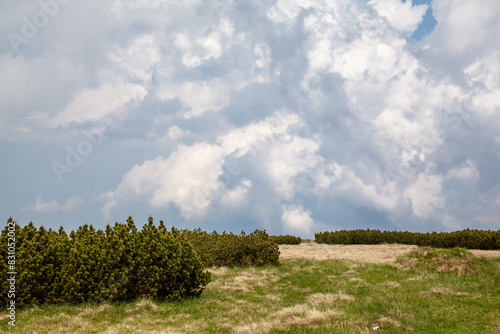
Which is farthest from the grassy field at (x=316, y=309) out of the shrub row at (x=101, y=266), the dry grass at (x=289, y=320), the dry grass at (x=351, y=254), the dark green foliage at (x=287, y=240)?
the dark green foliage at (x=287, y=240)

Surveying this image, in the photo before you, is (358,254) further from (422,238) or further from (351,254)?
(422,238)

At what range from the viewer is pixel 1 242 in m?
10.4

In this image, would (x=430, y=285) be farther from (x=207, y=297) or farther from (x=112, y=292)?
(x=112, y=292)

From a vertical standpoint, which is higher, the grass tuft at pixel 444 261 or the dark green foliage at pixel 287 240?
the dark green foliage at pixel 287 240

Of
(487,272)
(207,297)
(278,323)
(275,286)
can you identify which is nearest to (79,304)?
(207,297)

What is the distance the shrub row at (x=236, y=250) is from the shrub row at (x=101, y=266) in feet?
24.5

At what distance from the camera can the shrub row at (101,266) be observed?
1012cm

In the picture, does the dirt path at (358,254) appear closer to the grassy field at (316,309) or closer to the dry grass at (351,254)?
the dry grass at (351,254)

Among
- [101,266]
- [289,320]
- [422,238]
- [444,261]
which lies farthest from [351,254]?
[101,266]

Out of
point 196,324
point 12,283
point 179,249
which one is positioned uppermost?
point 179,249

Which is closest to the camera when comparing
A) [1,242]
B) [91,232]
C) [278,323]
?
[278,323]

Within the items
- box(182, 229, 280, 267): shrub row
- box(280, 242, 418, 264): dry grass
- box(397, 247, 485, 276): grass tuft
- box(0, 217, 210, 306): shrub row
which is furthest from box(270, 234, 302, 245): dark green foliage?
box(0, 217, 210, 306): shrub row

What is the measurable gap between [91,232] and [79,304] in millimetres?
2712

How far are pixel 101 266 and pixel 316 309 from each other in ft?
21.0
